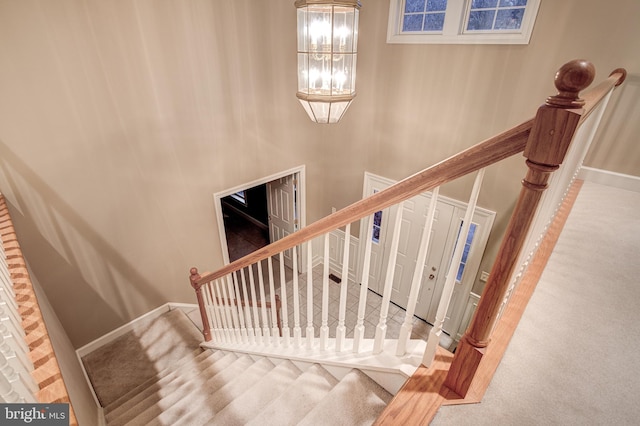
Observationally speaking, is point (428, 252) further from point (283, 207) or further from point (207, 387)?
point (207, 387)

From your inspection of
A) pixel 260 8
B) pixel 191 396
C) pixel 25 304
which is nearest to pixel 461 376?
pixel 25 304

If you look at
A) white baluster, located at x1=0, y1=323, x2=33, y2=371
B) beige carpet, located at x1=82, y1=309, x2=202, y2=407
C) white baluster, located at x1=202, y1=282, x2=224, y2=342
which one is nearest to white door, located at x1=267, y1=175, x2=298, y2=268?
beige carpet, located at x1=82, y1=309, x2=202, y2=407

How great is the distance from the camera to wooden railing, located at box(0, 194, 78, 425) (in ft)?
2.62

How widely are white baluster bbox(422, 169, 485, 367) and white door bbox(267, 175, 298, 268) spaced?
11.8ft

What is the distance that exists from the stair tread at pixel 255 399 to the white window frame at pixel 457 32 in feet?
10.5

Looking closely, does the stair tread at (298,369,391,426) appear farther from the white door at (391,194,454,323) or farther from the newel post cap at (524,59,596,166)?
the white door at (391,194,454,323)

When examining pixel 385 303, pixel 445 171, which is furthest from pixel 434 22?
pixel 385 303

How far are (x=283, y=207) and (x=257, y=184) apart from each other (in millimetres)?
1012

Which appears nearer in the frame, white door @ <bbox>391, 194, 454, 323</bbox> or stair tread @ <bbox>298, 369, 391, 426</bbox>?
stair tread @ <bbox>298, 369, 391, 426</bbox>

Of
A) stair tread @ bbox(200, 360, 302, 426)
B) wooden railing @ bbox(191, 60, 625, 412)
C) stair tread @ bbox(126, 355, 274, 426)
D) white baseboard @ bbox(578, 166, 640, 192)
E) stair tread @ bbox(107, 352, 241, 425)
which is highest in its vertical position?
wooden railing @ bbox(191, 60, 625, 412)

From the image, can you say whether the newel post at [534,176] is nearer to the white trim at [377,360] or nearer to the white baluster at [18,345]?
the white trim at [377,360]

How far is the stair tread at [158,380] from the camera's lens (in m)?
2.76

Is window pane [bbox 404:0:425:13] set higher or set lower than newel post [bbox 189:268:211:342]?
higher

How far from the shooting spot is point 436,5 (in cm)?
318
